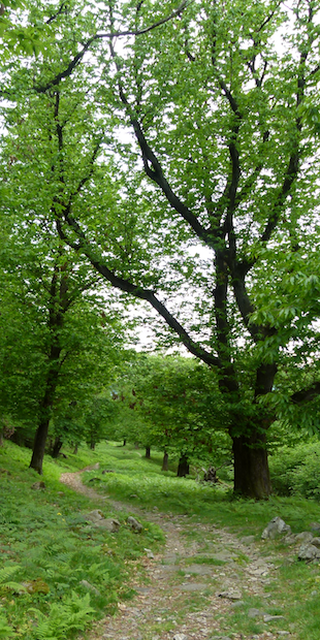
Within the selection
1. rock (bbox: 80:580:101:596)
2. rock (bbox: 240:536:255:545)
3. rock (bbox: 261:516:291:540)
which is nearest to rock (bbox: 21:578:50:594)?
rock (bbox: 80:580:101:596)

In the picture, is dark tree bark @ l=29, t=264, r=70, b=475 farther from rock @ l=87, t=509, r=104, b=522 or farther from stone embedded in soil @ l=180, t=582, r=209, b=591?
stone embedded in soil @ l=180, t=582, r=209, b=591

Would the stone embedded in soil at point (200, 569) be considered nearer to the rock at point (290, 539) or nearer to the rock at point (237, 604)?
the rock at point (237, 604)

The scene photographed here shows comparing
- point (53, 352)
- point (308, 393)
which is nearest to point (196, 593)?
point (308, 393)

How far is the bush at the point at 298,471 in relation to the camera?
20109 millimetres

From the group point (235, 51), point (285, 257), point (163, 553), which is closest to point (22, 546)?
point (163, 553)

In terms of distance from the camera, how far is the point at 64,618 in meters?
4.63

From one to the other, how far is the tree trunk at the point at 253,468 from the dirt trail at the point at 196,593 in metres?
3.93

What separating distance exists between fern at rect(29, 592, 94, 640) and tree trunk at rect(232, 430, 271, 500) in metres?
9.63

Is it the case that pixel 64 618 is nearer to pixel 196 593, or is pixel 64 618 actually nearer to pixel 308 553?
pixel 196 593

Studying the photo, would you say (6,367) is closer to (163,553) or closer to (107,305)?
(107,305)

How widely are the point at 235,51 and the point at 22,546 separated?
1346cm

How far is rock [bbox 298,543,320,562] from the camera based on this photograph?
24.1 feet

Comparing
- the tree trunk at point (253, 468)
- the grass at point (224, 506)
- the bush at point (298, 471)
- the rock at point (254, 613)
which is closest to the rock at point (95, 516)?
the grass at point (224, 506)

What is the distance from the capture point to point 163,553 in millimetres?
9234
